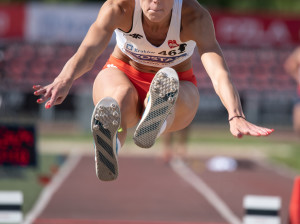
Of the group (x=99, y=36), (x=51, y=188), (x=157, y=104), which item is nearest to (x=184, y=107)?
(x=157, y=104)

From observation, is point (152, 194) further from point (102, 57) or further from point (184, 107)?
point (102, 57)

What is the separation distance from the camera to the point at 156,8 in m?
5.07

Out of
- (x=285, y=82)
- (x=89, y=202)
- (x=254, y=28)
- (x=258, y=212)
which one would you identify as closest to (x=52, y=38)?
(x=254, y=28)

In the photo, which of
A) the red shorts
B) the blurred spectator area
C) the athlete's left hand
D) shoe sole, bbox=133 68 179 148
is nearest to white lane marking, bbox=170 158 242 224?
the red shorts

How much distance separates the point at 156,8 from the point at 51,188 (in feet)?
26.0

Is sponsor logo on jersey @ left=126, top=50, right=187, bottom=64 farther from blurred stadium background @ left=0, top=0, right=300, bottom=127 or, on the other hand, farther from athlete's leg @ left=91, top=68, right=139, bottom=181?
blurred stadium background @ left=0, top=0, right=300, bottom=127

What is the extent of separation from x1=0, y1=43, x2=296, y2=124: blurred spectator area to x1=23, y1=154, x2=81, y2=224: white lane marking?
670 cm

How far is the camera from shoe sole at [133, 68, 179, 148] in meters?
5.02

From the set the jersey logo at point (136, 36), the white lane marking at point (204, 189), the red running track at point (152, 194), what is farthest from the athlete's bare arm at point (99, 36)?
the white lane marking at point (204, 189)

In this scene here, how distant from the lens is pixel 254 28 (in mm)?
25297

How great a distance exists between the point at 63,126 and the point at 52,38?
3.56 metres

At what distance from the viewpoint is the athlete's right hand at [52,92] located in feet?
15.2

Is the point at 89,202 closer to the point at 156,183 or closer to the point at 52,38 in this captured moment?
the point at 156,183

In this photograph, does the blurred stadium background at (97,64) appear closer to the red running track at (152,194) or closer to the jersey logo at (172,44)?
the red running track at (152,194)
